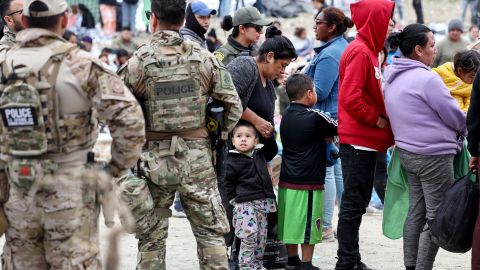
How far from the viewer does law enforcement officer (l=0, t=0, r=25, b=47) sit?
7488 mm

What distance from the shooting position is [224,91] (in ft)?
21.5

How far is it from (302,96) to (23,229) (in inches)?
118

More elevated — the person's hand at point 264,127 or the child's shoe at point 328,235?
the person's hand at point 264,127

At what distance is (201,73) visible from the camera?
6.45 metres

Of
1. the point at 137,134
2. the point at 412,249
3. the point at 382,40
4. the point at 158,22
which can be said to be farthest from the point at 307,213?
the point at 137,134

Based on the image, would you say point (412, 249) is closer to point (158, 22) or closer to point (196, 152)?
point (196, 152)

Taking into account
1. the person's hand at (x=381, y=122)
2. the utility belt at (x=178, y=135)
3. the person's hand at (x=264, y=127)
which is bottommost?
the person's hand at (x=264, y=127)

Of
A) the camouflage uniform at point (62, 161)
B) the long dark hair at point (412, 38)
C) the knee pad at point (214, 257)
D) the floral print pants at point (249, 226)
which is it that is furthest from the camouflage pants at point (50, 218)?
the long dark hair at point (412, 38)

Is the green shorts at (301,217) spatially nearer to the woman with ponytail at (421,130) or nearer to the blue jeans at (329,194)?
the woman with ponytail at (421,130)

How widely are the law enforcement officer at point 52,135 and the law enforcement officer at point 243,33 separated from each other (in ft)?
9.43

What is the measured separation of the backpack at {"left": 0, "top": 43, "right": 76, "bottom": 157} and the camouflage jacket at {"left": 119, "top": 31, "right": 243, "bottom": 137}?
1.02 meters

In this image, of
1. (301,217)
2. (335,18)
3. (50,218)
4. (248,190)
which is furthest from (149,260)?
(335,18)

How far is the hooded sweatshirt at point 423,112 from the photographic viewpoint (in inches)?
280

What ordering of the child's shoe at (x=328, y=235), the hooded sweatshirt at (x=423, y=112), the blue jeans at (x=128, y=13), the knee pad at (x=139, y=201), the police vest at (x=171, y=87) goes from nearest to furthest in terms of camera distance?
the police vest at (x=171, y=87) < the knee pad at (x=139, y=201) < the hooded sweatshirt at (x=423, y=112) < the child's shoe at (x=328, y=235) < the blue jeans at (x=128, y=13)
